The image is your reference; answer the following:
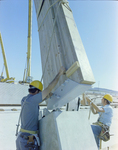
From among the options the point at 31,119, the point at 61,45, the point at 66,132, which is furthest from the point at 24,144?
the point at 61,45

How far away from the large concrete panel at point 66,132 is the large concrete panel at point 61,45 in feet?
1.60

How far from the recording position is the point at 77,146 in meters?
1.54

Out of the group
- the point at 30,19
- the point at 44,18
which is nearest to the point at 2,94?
the point at 30,19

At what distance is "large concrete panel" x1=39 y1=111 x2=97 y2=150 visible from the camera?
146 cm

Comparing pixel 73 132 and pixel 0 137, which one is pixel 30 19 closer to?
pixel 0 137

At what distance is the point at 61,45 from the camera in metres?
1.85

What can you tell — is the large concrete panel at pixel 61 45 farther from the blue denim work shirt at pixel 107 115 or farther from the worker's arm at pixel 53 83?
the blue denim work shirt at pixel 107 115

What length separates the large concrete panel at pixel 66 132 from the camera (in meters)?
1.46

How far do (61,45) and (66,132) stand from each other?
1221 mm

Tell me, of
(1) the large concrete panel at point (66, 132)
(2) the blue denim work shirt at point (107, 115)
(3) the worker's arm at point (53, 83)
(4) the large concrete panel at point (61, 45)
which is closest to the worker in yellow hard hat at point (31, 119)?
(3) the worker's arm at point (53, 83)

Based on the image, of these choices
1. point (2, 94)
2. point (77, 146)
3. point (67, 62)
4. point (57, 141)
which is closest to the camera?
point (57, 141)

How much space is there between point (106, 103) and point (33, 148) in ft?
5.67

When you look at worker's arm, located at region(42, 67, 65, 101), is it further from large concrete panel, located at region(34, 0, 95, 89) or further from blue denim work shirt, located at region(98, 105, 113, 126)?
blue denim work shirt, located at region(98, 105, 113, 126)

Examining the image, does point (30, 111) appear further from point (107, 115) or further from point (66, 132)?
point (107, 115)
